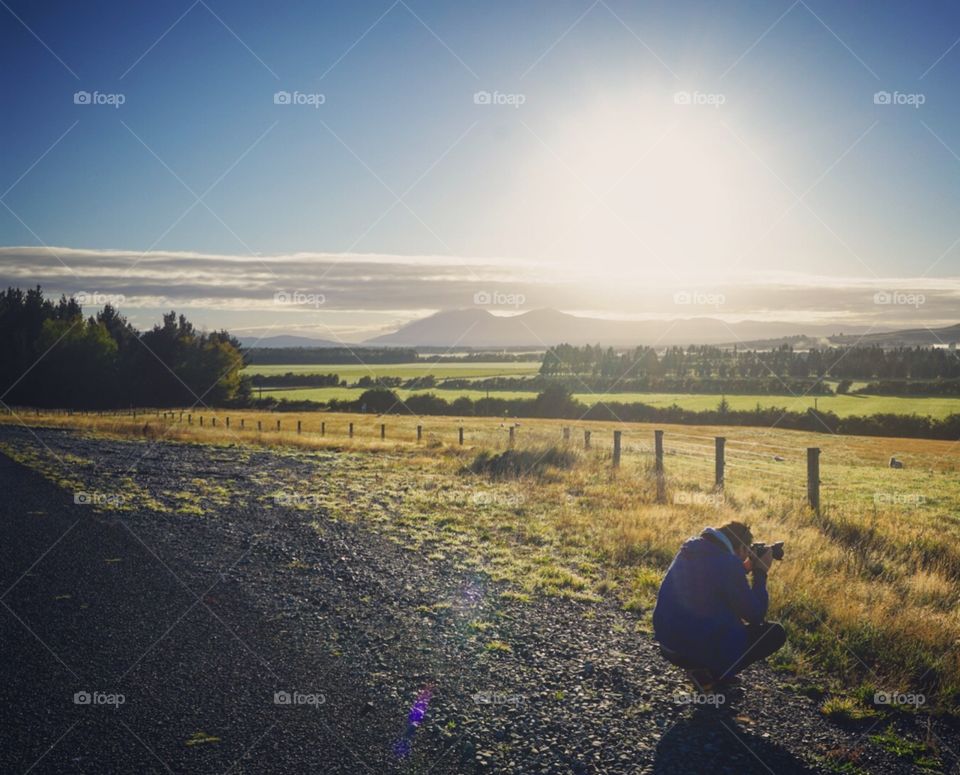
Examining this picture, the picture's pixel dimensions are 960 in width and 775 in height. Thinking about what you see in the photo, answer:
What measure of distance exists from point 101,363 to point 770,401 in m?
82.4

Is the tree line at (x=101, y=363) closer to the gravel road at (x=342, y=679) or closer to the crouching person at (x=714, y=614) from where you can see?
the gravel road at (x=342, y=679)

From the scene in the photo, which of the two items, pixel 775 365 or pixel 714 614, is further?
pixel 775 365

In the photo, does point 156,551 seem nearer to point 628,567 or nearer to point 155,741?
point 155,741

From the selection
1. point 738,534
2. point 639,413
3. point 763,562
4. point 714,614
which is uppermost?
point 738,534

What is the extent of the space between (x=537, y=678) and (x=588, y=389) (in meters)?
91.5

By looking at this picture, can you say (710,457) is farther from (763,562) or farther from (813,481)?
(763,562)

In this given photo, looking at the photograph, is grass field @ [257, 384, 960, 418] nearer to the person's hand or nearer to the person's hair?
the person's hand

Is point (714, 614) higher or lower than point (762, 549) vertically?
lower

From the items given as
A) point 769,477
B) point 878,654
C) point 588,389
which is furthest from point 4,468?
point 588,389
